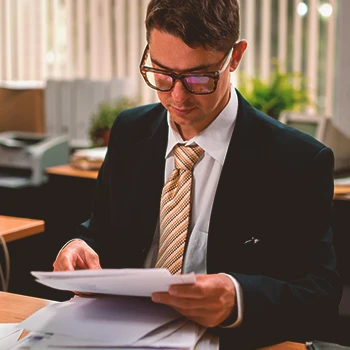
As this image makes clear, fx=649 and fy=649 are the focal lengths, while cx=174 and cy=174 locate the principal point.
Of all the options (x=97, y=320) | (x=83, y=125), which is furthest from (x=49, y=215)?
(x=97, y=320)

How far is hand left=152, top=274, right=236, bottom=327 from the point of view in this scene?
1.04 meters

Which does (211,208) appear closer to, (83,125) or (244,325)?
(244,325)

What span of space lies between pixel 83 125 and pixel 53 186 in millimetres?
1483

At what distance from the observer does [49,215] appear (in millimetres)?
4008

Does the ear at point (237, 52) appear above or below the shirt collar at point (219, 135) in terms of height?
above

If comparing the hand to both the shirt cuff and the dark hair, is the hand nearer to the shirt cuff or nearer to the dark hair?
the shirt cuff

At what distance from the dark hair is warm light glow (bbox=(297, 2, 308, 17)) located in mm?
3779

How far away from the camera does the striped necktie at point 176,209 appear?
4.58ft

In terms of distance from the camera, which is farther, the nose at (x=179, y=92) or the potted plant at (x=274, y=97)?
the potted plant at (x=274, y=97)

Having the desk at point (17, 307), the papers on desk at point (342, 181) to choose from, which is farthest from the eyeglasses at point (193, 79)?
the papers on desk at point (342, 181)

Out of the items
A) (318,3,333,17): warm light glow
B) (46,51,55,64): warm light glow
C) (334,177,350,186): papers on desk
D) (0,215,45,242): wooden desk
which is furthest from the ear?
(46,51,55,64): warm light glow

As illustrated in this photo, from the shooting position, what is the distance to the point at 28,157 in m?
4.72

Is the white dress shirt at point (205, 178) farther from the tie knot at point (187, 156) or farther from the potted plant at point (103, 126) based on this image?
the potted plant at point (103, 126)

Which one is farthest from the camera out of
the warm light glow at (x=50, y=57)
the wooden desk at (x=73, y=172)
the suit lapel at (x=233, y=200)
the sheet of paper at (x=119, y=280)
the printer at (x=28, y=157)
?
the warm light glow at (x=50, y=57)
